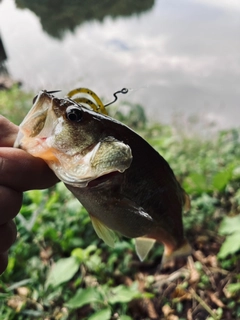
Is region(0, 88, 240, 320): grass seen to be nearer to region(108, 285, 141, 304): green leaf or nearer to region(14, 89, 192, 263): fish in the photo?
region(108, 285, 141, 304): green leaf

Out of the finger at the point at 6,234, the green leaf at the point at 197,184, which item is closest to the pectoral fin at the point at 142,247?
the finger at the point at 6,234

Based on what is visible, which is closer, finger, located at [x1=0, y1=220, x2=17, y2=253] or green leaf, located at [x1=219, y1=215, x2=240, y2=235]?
finger, located at [x1=0, y1=220, x2=17, y2=253]

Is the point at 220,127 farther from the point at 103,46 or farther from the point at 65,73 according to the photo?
the point at 103,46

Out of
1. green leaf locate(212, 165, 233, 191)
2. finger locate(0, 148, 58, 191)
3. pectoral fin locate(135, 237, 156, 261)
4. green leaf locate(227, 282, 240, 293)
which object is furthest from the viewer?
green leaf locate(212, 165, 233, 191)

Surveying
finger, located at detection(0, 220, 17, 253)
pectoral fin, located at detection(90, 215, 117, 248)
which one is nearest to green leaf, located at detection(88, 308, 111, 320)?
pectoral fin, located at detection(90, 215, 117, 248)

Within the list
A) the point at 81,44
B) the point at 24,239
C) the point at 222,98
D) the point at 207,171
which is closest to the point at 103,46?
the point at 81,44

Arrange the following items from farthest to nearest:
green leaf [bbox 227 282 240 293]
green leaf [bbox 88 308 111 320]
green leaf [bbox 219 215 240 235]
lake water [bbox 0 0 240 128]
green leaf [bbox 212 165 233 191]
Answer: lake water [bbox 0 0 240 128], green leaf [bbox 212 165 233 191], green leaf [bbox 219 215 240 235], green leaf [bbox 227 282 240 293], green leaf [bbox 88 308 111 320]

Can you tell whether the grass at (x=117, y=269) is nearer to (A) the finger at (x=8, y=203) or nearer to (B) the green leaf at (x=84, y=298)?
(B) the green leaf at (x=84, y=298)
